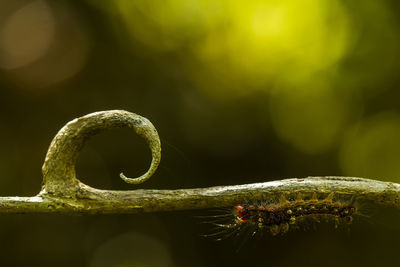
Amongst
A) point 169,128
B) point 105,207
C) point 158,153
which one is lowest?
point 105,207

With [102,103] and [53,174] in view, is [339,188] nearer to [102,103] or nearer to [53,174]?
[53,174]

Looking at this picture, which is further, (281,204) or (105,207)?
(281,204)

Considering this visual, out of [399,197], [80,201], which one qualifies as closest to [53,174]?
[80,201]

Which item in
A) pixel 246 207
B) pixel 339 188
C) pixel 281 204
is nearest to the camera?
pixel 339 188

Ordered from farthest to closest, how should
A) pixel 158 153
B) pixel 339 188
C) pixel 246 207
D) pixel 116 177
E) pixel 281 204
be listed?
pixel 116 177, pixel 246 207, pixel 281 204, pixel 339 188, pixel 158 153

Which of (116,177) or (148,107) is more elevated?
(148,107)

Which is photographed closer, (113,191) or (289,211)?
(113,191)

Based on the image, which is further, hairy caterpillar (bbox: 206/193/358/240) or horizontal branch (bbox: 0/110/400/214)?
hairy caterpillar (bbox: 206/193/358/240)

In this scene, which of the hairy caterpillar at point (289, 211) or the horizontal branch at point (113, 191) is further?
the hairy caterpillar at point (289, 211)
